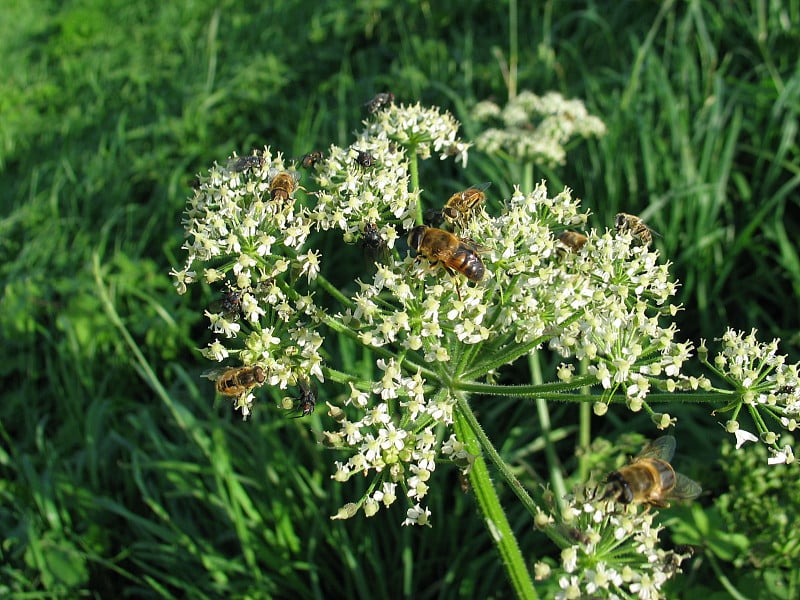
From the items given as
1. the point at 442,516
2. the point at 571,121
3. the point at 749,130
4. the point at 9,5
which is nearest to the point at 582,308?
the point at 442,516

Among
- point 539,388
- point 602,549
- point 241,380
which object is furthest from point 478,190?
point 602,549

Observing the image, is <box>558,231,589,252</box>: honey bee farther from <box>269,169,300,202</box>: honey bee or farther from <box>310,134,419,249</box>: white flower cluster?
<box>269,169,300,202</box>: honey bee

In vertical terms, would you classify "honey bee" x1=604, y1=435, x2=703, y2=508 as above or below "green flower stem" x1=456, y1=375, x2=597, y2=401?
below

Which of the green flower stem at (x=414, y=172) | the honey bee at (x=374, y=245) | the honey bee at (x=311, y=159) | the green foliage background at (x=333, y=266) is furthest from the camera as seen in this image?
the green foliage background at (x=333, y=266)

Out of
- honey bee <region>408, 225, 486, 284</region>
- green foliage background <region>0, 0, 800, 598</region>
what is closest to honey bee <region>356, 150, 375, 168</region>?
honey bee <region>408, 225, 486, 284</region>

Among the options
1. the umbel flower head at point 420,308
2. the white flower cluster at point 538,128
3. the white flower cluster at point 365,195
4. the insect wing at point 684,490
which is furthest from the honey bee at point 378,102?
the insect wing at point 684,490

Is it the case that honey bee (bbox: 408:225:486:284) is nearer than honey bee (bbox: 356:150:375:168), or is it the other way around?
honey bee (bbox: 408:225:486:284)

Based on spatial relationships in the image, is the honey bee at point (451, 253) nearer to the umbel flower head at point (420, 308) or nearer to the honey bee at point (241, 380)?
the umbel flower head at point (420, 308)
